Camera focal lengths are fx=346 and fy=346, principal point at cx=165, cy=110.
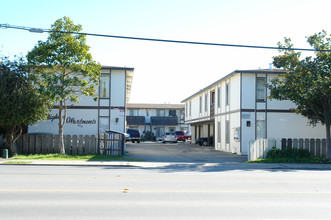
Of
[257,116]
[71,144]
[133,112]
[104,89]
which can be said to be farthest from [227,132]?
[133,112]

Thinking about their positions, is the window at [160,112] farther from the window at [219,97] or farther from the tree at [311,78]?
the tree at [311,78]

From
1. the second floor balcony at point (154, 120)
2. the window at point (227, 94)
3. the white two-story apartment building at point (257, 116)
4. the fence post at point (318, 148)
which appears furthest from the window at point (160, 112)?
the fence post at point (318, 148)

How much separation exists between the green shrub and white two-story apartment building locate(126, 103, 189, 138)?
3786 cm

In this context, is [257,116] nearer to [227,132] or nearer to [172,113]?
[227,132]

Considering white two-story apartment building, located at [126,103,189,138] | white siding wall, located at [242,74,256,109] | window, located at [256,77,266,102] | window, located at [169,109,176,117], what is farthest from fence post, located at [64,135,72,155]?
window, located at [169,109,176,117]

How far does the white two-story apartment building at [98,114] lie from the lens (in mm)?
25344

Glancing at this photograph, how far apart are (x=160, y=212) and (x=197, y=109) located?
35.6 m

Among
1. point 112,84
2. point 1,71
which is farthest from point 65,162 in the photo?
point 112,84

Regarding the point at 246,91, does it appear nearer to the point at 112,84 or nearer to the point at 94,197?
the point at 112,84

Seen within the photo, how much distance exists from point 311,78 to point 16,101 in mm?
17046

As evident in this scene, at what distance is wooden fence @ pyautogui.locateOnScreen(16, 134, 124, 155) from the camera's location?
863 inches

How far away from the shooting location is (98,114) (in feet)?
83.3

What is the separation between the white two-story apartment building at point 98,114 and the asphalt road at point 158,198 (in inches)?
521

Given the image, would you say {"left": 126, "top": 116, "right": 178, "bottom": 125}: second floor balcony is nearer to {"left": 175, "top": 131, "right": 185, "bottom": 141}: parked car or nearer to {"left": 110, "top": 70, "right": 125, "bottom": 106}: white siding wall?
{"left": 175, "top": 131, "right": 185, "bottom": 141}: parked car
